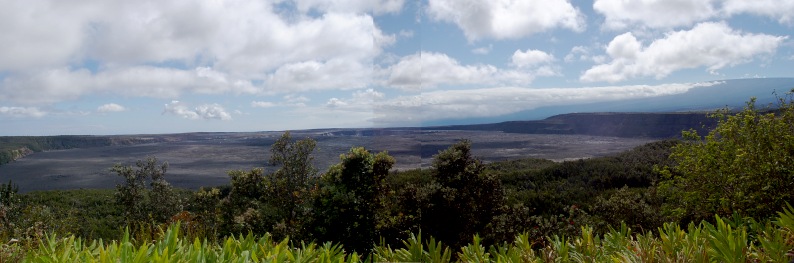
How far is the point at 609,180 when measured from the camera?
29703 millimetres

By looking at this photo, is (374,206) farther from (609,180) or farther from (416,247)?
(609,180)

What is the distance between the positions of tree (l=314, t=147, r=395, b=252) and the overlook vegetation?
0.02 m

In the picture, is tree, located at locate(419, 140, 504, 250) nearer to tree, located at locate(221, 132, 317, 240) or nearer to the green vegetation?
tree, located at locate(221, 132, 317, 240)

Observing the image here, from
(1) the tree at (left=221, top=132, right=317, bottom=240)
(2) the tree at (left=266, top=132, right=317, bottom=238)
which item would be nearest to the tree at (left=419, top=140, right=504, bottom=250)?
(1) the tree at (left=221, top=132, right=317, bottom=240)

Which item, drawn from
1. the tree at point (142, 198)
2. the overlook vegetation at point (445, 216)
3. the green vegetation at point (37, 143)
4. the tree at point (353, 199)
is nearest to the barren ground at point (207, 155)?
the green vegetation at point (37, 143)

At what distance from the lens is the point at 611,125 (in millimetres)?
70000

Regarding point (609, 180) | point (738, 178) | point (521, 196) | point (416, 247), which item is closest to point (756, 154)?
point (738, 178)

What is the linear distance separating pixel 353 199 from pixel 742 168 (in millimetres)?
7147

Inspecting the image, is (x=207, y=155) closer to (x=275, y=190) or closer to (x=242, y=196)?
(x=242, y=196)

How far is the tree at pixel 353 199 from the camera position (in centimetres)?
1110

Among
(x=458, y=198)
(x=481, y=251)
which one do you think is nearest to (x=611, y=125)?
(x=458, y=198)

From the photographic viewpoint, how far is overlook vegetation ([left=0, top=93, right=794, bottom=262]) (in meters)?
3.60

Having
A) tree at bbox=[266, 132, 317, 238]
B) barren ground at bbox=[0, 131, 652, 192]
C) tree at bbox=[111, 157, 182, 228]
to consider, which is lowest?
barren ground at bbox=[0, 131, 652, 192]

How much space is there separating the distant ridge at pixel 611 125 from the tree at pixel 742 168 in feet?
138
